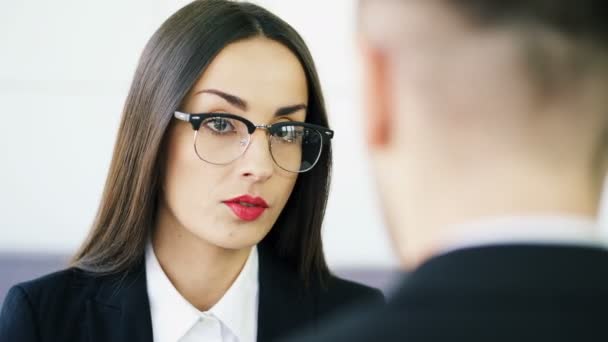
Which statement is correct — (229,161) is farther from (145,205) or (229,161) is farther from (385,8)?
(385,8)

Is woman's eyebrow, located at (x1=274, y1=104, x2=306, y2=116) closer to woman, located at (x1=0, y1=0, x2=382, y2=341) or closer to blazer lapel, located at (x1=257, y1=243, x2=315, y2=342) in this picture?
woman, located at (x1=0, y1=0, x2=382, y2=341)

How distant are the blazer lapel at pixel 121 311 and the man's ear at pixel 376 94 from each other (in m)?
1.15

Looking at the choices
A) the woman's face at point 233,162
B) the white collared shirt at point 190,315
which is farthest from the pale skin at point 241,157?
the white collared shirt at point 190,315

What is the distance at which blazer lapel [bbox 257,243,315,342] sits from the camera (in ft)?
6.26

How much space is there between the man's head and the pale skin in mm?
956

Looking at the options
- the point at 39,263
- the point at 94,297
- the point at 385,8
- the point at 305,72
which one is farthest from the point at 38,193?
the point at 385,8

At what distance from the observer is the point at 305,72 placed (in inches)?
70.9

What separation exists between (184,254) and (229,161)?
29cm

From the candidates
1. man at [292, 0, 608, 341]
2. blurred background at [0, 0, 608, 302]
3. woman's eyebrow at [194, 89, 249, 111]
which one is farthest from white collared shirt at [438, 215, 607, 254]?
blurred background at [0, 0, 608, 302]

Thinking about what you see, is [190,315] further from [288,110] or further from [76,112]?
[76,112]

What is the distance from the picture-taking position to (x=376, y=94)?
2.49 ft

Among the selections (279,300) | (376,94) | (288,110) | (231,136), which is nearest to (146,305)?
(279,300)

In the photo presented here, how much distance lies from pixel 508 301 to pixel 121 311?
4.19 ft

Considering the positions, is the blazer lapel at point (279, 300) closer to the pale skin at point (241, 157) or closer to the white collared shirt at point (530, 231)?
the pale skin at point (241, 157)
